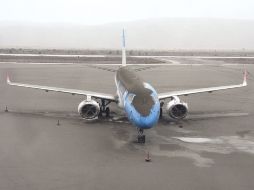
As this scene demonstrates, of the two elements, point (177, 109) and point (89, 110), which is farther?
point (177, 109)

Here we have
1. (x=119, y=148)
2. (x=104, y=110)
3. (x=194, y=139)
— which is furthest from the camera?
(x=104, y=110)

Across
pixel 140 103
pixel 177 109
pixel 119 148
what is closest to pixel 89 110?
pixel 140 103

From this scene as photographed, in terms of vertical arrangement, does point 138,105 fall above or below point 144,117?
above

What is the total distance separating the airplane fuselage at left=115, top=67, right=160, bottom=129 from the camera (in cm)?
2284

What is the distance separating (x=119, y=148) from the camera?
75.3ft

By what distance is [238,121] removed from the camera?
99.0 feet

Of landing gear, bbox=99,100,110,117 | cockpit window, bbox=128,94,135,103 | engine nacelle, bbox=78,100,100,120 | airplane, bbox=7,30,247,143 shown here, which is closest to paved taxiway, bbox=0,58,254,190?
engine nacelle, bbox=78,100,100,120

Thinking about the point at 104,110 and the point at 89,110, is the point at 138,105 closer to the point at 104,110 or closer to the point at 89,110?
the point at 89,110

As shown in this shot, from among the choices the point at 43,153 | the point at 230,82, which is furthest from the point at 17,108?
the point at 230,82

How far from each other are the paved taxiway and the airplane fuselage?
1587 millimetres

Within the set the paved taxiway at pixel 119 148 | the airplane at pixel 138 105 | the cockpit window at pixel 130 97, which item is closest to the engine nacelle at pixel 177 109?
the airplane at pixel 138 105

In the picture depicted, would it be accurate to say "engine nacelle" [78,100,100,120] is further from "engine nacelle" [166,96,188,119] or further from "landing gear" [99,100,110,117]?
"engine nacelle" [166,96,188,119]

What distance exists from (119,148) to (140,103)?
2998mm

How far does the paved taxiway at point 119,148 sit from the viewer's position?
58.2 ft
